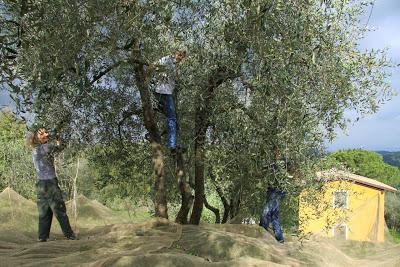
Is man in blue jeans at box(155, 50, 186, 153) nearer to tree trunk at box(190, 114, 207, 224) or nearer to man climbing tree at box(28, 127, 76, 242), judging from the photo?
tree trunk at box(190, 114, 207, 224)

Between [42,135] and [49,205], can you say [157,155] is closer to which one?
[49,205]

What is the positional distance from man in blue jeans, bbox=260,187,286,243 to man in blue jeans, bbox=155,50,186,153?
90.5 inches

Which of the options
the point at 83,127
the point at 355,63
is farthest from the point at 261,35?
the point at 83,127

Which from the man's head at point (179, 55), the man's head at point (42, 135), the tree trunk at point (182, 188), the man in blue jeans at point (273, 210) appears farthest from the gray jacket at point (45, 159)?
the man in blue jeans at point (273, 210)

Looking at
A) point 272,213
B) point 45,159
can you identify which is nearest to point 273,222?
point 272,213

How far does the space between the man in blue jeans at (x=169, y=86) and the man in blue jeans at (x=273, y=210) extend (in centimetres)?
230

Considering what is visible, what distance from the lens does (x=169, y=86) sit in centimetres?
1027

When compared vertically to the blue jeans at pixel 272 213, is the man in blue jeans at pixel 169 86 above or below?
above

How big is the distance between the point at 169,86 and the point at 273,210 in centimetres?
367

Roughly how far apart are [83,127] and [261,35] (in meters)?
5.11

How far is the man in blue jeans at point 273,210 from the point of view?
1094 cm

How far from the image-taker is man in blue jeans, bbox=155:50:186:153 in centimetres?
912

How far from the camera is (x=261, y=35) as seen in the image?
806cm

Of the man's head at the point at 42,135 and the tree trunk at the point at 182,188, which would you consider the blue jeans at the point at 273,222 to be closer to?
the tree trunk at the point at 182,188
